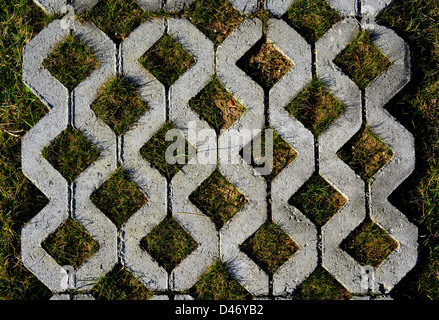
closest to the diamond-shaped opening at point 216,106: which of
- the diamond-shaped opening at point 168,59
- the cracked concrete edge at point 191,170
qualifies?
the cracked concrete edge at point 191,170

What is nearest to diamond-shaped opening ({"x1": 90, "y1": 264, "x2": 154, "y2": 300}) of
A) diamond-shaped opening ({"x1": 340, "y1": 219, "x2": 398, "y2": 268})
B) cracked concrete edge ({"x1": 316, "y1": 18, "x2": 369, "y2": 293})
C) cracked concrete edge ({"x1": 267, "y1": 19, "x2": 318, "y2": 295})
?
cracked concrete edge ({"x1": 267, "y1": 19, "x2": 318, "y2": 295})

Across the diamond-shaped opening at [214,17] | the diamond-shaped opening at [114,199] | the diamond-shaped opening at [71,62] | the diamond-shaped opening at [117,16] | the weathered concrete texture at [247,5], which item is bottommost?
the diamond-shaped opening at [114,199]

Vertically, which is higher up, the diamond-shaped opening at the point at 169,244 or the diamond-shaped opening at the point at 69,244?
the diamond-shaped opening at the point at 169,244

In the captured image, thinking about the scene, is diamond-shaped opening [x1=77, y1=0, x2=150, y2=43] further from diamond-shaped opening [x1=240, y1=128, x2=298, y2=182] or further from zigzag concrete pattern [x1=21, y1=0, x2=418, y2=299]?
diamond-shaped opening [x1=240, y1=128, x2=298, y2=182]

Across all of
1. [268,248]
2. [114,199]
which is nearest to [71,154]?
[114,199]

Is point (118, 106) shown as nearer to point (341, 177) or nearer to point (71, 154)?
point (71, 154)

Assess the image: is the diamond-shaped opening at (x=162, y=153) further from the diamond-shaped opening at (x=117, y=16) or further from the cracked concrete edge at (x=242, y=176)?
the diamond-shaped opening at (x=117, y=16)

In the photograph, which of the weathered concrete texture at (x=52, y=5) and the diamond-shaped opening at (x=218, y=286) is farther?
the weathered concrete texture at (x=52, y=5)
